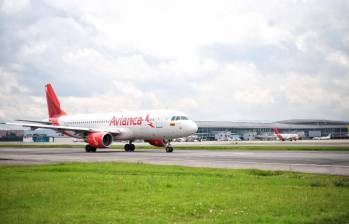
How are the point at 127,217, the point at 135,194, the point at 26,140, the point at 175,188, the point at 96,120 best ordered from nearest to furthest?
1. the point at 127,217
2. the point at 135,194
3. the point at 175,188
4. the point at 96,120
5. the point at 26,140

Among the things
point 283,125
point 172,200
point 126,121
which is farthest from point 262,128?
point 172,200

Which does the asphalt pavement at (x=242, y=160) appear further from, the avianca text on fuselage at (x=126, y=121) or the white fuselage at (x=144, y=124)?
the avianca text on fuselage at (x=126, y=121)

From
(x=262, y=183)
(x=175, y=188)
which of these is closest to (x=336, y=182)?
(x=262, y=183)

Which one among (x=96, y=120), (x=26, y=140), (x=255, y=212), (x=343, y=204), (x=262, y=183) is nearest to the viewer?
(x=255, y=212)

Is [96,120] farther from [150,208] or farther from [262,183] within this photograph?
[150,208]

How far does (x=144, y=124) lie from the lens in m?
41.9

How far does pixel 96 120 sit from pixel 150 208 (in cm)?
4084

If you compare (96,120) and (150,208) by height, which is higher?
(96,120)

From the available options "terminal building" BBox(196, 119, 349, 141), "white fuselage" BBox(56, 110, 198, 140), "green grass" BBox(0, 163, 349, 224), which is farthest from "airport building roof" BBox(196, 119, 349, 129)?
"green grass" BBox(0, 163, 349, 224)

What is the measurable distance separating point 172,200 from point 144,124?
32.4 m

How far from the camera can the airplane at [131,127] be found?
39.3 m

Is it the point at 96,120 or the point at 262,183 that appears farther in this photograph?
the point at 96,120

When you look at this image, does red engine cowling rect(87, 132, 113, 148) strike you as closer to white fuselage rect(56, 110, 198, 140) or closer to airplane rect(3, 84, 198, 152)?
airplane rect(3, 84, 198, 152)

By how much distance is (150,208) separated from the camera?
871 cm
